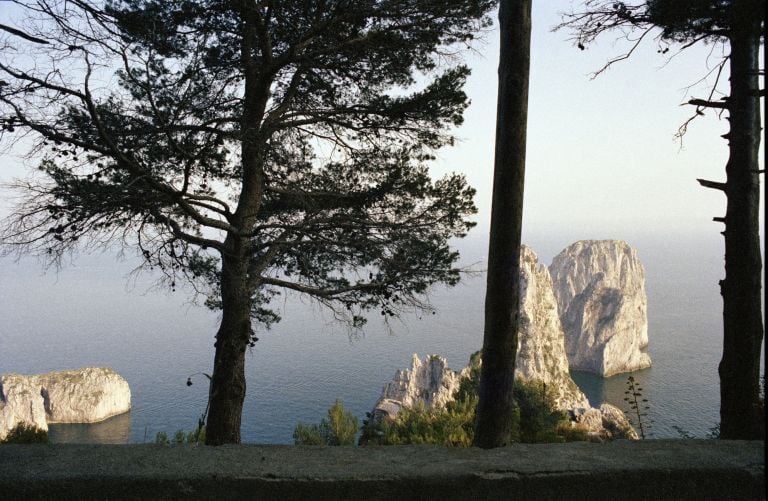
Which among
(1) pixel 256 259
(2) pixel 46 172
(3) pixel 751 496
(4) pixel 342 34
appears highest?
(4) pixel 342 34

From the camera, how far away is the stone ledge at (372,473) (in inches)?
98.8

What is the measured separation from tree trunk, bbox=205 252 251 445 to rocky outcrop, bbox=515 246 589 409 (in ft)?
207

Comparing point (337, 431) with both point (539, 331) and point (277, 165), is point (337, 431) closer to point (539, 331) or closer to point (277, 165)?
point (277, 165)

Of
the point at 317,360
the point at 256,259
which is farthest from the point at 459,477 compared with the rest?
the point at 317,360

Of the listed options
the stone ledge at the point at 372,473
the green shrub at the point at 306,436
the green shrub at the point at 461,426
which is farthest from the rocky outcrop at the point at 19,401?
the stone ledge at the point at 372,473

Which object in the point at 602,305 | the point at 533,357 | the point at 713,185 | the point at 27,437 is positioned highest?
the point at 602,305

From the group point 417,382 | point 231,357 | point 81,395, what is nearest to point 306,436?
point 231,357

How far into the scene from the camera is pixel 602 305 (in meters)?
113

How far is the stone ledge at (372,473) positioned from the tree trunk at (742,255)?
2570 mm

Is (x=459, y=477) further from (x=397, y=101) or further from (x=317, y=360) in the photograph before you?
(x=317, y=360)

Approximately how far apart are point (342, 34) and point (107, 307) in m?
144

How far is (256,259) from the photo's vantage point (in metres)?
7.00

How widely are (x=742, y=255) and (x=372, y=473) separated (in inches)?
182

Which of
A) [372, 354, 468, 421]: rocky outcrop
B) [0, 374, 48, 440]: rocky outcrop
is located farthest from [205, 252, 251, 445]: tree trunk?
[0, 374, 48, 440]: rocky outcrop
